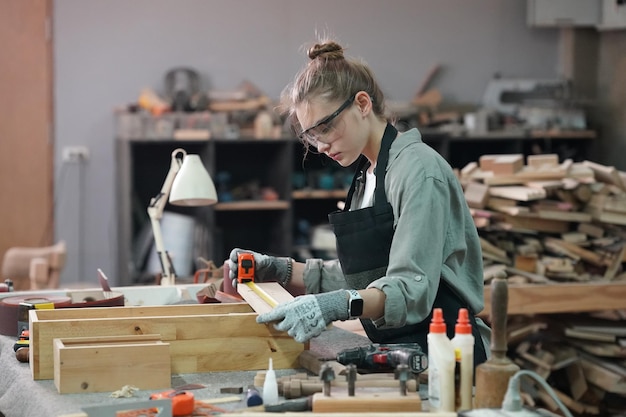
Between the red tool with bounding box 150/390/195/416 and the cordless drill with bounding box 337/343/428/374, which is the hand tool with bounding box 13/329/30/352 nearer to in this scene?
the red tool with bounding box 150/390/195/416

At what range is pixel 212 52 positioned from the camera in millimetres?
7055

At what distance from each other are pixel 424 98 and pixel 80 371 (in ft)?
17.6

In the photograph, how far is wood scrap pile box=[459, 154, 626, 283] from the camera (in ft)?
16.4

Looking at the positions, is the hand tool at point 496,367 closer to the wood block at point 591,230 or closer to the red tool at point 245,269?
the red tool at point 245,269

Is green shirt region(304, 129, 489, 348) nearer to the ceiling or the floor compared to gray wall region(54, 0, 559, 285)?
nearer to the floor

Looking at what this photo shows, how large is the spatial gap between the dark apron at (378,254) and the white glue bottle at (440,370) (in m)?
0.55

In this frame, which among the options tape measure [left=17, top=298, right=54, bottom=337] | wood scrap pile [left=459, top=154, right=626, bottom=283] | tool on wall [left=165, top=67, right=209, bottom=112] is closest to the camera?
tape measure [left=17, top=298, right=54, bottom=337]

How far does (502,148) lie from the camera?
7.24m

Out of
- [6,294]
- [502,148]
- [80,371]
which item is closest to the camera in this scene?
[80,371]


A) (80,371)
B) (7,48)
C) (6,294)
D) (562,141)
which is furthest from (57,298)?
(562,141)

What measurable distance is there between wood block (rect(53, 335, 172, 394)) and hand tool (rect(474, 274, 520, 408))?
0.78 metres

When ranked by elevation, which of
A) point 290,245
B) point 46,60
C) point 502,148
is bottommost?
point 290,245

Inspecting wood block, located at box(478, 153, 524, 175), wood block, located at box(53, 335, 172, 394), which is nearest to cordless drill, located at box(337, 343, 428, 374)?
wood block, located at box(53, 335, 172, 394)

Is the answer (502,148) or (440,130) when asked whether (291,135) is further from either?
(502,148)
